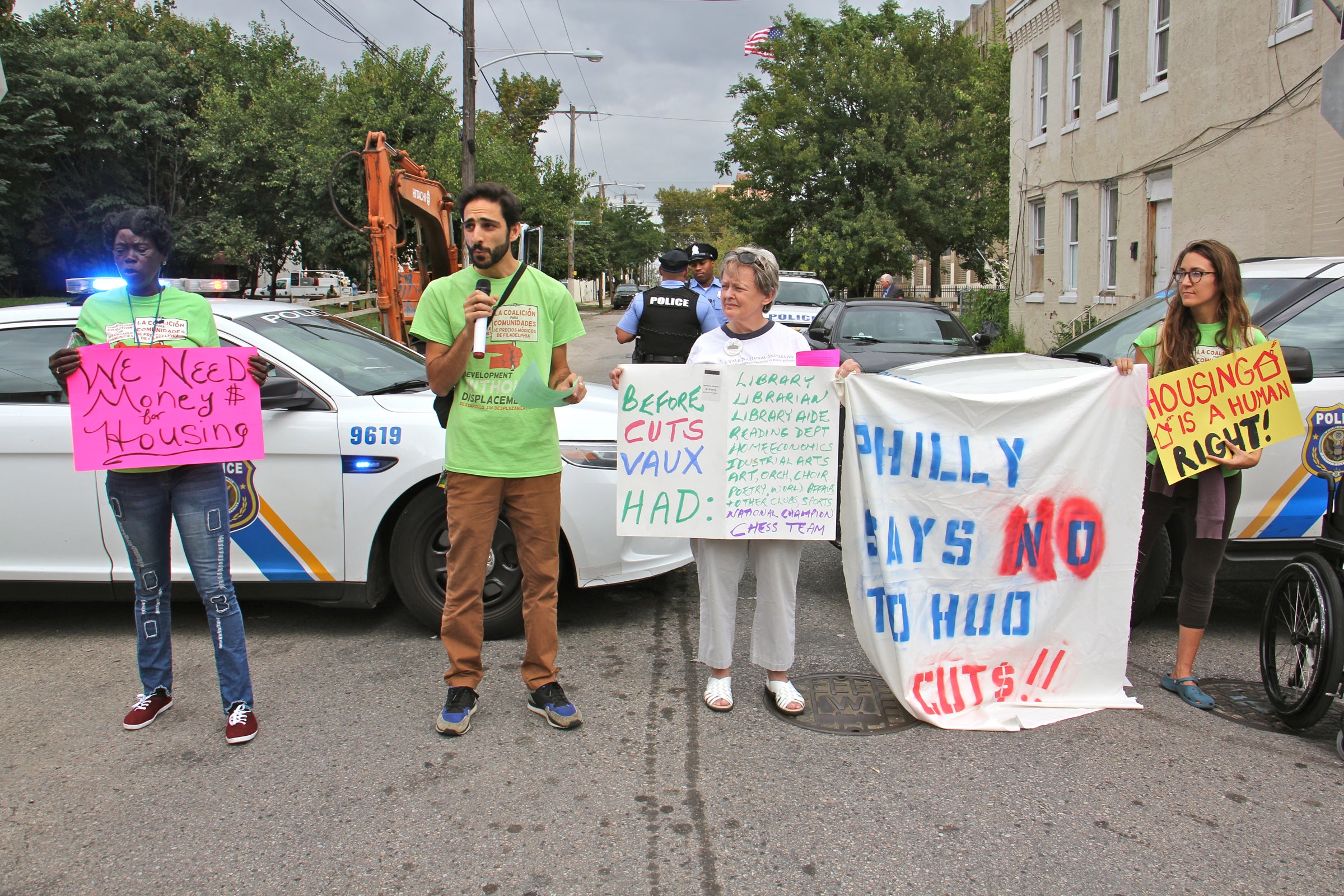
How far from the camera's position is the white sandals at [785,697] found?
3984 millimetres

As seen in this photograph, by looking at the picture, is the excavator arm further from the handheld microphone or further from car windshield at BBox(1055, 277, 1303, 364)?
the handheld microphone

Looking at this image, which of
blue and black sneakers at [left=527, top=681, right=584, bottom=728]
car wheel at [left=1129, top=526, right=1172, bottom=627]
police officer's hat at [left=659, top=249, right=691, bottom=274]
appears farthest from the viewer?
police officer's hat at [left=659, top=249, right=691, bottom=274]

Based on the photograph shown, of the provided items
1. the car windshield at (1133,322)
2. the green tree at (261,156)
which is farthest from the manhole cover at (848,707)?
the green tree at (261,156)

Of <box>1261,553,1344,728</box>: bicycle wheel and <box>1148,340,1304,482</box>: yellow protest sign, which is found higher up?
<box>1148,340,1304,482</box>: yellow protest sign

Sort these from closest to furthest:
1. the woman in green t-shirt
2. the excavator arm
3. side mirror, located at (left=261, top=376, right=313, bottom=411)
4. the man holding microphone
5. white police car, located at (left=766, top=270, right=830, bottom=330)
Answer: the man holding microphone
the woman in green t-shirt
side mirror, located at (left=261, top=376, right=313, bottom=411)
the excavator arm
white police car, located at (left=766, top=270, right=830, bottom=330)

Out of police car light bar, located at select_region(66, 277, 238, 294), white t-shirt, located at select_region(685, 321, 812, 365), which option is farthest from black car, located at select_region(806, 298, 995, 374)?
police car light bar, located at select_region(66, 277, 238, 294)

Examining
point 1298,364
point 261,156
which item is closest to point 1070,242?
point 1298,364

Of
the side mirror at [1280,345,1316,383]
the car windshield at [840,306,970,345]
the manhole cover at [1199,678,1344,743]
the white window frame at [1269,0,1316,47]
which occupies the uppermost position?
the white window frame at [1269,0,1316,47]

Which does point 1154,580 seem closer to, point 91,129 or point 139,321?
point 139,321

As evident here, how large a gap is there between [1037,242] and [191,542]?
19931mm

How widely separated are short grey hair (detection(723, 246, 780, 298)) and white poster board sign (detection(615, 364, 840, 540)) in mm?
306

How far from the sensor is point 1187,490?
417cm

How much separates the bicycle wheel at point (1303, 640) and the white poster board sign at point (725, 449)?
1808 mm

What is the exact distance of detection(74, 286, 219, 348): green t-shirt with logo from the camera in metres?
3.75
